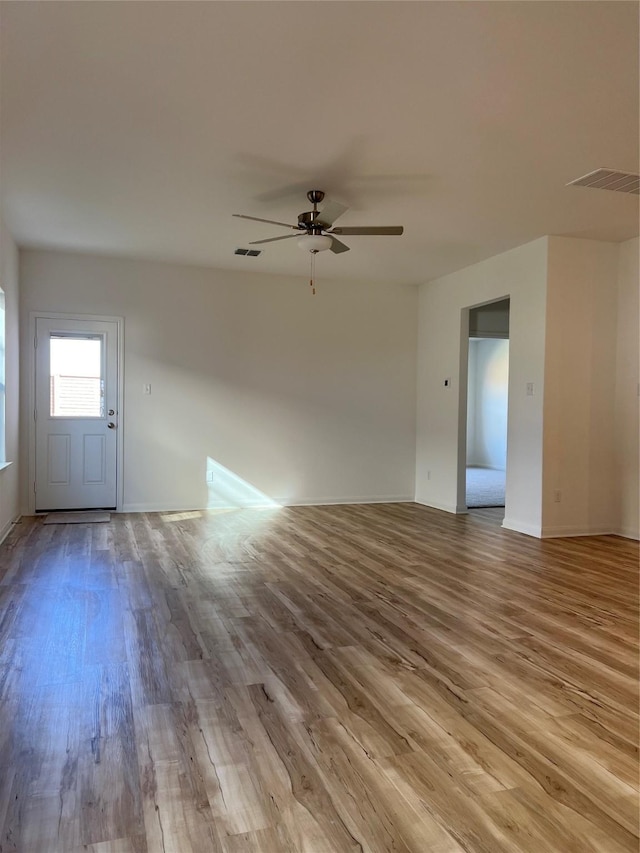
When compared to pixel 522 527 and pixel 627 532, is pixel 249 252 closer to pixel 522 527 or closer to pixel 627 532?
pixel 522 527

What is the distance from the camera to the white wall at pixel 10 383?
16.6 feet

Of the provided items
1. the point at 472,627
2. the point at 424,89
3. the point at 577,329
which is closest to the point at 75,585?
the point at 472,627

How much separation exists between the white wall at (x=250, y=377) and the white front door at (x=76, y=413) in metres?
0.18

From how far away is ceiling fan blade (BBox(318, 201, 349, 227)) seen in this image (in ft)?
12.5

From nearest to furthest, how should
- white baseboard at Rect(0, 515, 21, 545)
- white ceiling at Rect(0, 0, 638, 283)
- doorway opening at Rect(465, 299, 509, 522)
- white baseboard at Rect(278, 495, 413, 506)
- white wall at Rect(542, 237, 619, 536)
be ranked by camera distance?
white ceiling at Rect(0, 0, 638, 283) < white baseboard at Rect(0, 515, 21, 545) < white wall at Rect(542, 237, 619, 536) < white baseboard at Rect(278, 495, 413, 506) < doorway opening at Rect(465, 299, 509, 522)

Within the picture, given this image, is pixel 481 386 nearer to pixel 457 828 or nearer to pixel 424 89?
pixel 424 89

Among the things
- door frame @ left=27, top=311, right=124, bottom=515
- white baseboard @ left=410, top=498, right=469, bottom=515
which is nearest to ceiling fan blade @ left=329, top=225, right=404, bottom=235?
door frame @ left=27, top=311, right=124, bottom=515

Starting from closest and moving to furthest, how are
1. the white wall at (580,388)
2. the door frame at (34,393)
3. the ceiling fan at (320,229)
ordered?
the ceiling fan at (320,229) → the white wall at (580,388) → the door frame at (34,393)

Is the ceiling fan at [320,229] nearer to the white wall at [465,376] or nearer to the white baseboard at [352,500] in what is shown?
the white wall at [465,376]

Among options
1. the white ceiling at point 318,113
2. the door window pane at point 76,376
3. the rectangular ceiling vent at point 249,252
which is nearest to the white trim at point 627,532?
the white ceiling at point 318,113

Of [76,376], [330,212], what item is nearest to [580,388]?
[330,212]

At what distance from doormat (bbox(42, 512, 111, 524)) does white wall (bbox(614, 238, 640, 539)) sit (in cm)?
525

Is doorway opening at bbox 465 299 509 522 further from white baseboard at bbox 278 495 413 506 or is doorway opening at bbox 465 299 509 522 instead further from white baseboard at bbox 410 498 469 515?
white baseboard at bbox 410 498 469 515

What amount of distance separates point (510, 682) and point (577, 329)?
4035 millimetres
